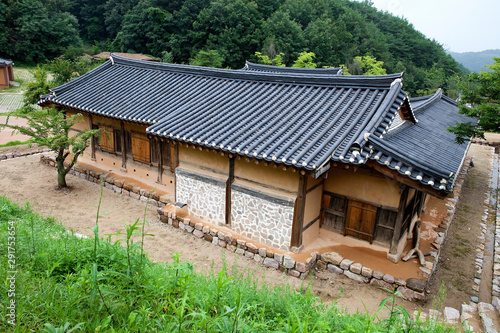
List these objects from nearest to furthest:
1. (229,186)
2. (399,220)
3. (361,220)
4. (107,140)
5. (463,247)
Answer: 1. (399,220)
2. (361,220)
3. (229,186)
4. (463,247)
5. (107,140)

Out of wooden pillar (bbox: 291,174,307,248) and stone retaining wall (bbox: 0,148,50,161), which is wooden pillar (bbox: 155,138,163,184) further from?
stone retaining wall (bbox: 0,148,50,161)

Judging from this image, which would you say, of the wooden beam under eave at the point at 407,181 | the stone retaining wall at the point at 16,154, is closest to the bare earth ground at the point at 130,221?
the stone retaining wall at the point at 16,154

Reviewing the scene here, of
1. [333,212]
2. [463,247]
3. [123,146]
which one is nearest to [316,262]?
[333,212]

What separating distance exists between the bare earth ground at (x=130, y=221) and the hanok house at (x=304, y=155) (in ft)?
3.67

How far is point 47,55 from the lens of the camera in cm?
5203

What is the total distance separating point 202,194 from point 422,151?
22.9ft

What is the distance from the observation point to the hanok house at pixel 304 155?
855 cm

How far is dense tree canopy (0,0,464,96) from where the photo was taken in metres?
49.7

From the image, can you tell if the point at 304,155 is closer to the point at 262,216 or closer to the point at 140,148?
the point at 262,216

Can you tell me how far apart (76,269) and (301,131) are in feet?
22.1

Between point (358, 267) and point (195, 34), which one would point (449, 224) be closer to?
point (358, 267)

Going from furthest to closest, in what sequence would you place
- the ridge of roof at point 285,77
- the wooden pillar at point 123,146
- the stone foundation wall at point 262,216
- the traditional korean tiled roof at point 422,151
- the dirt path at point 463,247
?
the wooden pillar at point 123,146, the ridge of roof at point 285,77, the stone foundation wall at point 262,216, the dirt path at point 463,247, the traditional korean tiled roof at point 422,151

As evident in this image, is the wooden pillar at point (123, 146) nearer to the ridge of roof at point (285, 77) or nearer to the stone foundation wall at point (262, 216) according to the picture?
the ridge of roof at point (285, 77)

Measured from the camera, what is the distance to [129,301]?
4051 mm
